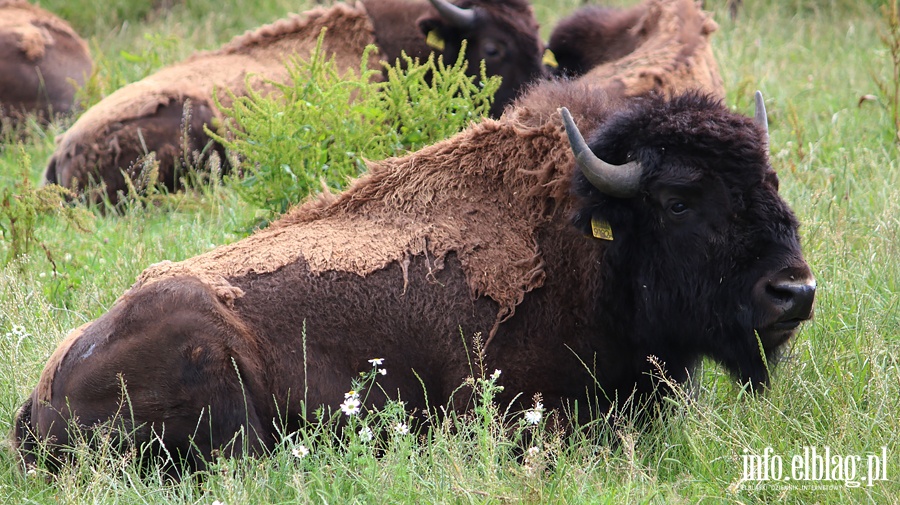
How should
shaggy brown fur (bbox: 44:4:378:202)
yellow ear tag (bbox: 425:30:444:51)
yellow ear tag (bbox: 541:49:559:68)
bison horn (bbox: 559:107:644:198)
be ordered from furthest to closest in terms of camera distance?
1. yellow ear tag (bbox: 541:49:559:68)
2. yellow ear tag (bbox: 425:30:444:51)
3. shaggy brown fur (bbox: 44:4:378:202)
4. bison horn (bbox: 559:107:644:198)

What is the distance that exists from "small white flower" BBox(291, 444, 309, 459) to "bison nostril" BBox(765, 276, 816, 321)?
180cm

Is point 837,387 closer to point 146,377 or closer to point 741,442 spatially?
point 741,442

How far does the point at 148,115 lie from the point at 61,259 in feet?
7.32

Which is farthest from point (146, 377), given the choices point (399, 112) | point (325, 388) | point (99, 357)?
point (399, 112)

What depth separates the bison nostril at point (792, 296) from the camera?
12.2ft

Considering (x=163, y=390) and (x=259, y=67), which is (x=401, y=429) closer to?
(x=163, y=390)

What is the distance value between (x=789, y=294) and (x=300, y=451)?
1.89 meters

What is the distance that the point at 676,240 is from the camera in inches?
158

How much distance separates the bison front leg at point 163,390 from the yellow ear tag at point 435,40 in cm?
548

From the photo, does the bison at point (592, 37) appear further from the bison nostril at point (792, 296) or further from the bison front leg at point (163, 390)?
the bison front leg at point (163, 390)

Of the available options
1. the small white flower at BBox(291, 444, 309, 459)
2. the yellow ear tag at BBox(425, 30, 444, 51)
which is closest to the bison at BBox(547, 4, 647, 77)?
the yellow ear tag at BBox(425, 30, 444, 51)

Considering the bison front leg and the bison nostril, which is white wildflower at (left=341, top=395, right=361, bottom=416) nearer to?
the bison front leg

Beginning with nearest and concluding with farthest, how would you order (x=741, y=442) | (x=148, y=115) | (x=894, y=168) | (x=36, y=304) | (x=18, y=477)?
(x=741, y=442) → (x=18, y=477) → (x=36, y=304) → (x=894, y=168) → (x=148, y=115)

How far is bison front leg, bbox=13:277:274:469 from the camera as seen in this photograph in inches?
156
